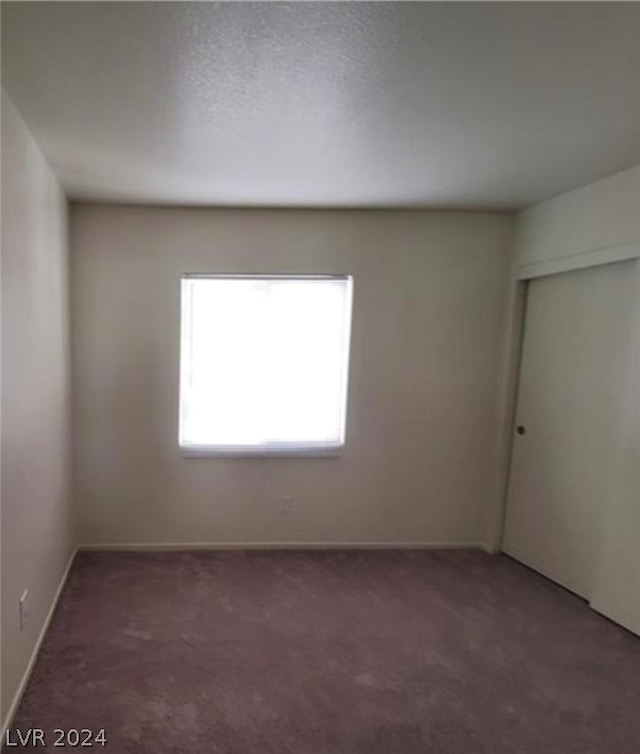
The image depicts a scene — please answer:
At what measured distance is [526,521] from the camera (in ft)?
10.1

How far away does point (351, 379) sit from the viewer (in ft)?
10.3

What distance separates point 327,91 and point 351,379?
1.90m

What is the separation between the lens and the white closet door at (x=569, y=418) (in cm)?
252

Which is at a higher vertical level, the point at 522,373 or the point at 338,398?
the point at 522,373

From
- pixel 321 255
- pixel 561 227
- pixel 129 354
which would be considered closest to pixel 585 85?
pixel 561 227

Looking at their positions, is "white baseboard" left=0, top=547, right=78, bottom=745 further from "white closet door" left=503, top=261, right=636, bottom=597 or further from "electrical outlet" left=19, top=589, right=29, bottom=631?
"white closet door" left=503, top=261, right=636, bottom=597


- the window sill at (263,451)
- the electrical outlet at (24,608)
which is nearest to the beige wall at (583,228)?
the window sill at (263,451)

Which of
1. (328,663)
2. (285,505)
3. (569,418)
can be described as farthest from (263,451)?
(569,418)

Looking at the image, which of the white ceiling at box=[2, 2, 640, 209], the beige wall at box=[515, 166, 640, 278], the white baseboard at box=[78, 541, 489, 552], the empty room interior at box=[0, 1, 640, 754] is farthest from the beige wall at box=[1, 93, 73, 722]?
the beige wall at box=[515, 166, 640, 278]

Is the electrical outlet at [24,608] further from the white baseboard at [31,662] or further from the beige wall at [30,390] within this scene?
the white baseboard at [31,662]

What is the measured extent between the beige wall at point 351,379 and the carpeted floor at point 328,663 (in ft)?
1.15

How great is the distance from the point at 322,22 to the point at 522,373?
256 cm

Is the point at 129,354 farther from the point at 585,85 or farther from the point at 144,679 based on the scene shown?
the point at 585,85

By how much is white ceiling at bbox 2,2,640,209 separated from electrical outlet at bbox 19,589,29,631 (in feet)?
6.36
